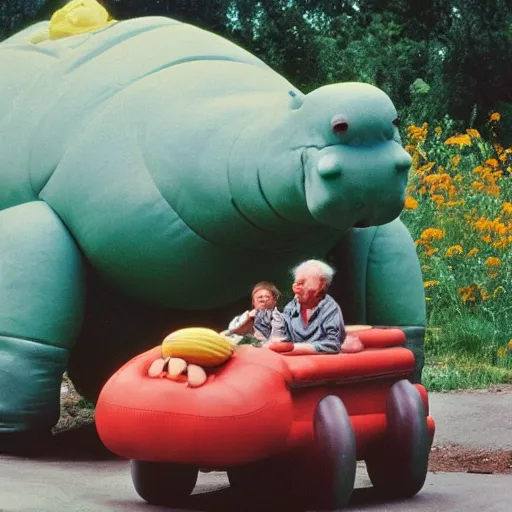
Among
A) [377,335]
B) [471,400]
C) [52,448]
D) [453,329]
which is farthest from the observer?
[453,329]

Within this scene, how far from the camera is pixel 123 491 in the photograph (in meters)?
5.35

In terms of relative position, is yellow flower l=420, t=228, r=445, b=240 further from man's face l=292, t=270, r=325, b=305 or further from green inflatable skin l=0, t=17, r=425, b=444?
man's face l=292, t=270, r=325, b=305

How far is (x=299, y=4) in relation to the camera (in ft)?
Result: 58.9

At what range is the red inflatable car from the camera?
183 inches

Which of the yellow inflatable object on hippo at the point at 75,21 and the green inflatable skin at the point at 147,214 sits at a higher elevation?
the yellow inflatable object on hippo at the point at 75,21

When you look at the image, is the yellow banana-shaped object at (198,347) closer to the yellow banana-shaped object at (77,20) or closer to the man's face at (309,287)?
the man's face at (309,287)

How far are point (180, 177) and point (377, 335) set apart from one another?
1185 mm

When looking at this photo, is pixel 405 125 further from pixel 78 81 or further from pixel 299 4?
pixel 78 81

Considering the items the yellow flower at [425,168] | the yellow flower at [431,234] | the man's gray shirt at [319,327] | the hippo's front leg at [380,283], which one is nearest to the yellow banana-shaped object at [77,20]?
the hippo's front leg at [380,283]

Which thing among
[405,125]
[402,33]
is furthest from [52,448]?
[402,33]

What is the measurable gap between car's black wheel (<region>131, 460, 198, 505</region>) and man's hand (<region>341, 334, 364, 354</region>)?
2.50ft

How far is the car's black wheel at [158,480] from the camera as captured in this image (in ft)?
16.6

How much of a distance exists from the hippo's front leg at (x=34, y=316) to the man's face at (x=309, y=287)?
4.78 ft

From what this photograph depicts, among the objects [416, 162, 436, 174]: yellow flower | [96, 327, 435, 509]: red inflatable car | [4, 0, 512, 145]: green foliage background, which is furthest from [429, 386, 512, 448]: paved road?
[4, 0, 512, 145]: green foliage background
